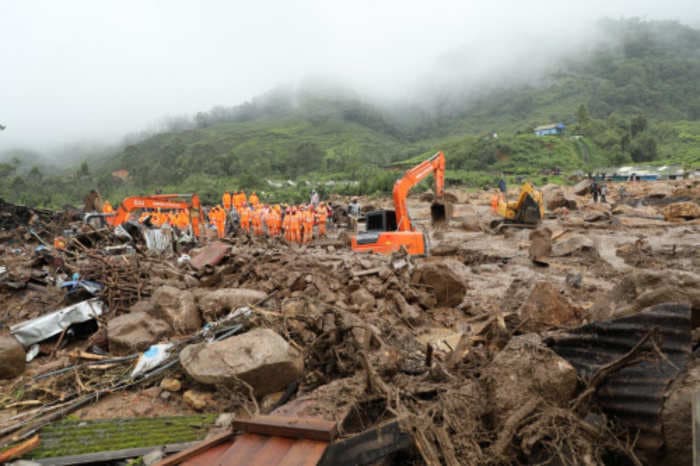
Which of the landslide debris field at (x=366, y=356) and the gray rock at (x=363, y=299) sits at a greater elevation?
the landslide debris field at (x=366, y=356)

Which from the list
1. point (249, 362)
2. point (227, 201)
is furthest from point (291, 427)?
point (227, 201)

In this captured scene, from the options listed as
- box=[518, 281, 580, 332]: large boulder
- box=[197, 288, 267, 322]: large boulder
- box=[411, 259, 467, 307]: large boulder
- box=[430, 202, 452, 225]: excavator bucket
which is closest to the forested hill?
box=[430, 202, 452, 225]: excavator bucket

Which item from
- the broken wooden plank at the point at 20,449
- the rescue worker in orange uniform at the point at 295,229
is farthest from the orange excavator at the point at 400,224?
the broken wooden plank at the point at 20,449

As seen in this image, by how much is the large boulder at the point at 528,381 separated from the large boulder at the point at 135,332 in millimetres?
4021

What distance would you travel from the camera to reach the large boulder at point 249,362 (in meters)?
3.60

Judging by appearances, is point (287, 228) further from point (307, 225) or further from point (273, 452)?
point (273, 452)

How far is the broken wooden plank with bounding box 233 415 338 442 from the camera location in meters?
2.23

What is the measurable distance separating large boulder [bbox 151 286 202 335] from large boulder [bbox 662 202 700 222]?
56.1 ft

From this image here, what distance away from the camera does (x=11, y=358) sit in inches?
183

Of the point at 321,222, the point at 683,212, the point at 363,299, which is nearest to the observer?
the point at 363,299

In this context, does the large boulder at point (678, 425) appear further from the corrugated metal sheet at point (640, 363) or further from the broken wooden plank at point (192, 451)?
the broken wooden plank at point (192, 451)

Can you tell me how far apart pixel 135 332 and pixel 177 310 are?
1.91 feet

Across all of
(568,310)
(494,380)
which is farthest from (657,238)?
(494,380)

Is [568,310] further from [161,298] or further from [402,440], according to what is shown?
[161,298]
